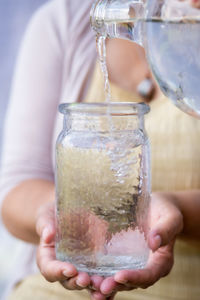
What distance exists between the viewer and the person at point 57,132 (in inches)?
29.6

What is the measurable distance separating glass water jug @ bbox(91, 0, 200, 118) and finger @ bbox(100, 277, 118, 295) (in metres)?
0.16

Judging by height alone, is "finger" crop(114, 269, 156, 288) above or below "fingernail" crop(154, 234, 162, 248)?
below

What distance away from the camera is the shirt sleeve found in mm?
889

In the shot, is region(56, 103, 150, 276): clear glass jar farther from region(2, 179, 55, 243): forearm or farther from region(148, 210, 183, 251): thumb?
region(2, 179, 55, 243): forearm

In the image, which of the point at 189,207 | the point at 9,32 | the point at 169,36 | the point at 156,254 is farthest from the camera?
the point at 9,32

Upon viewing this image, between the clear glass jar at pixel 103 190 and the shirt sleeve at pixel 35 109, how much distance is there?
1.16ft

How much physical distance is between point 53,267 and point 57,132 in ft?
1.23

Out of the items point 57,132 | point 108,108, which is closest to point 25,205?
point 57,132

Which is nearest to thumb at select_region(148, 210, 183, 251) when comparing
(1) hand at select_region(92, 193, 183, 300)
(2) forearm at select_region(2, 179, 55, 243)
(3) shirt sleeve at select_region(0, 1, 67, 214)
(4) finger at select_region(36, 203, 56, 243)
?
(1) hand at select_region(92, 193, 183, 300)

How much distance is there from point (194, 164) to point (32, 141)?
26 cm

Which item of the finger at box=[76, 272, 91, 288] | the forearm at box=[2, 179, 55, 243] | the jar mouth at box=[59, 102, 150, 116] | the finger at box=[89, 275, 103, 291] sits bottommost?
the forearm at box=[2, 179, 55, 243]

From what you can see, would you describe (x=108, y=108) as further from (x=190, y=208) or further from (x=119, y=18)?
(x=190, y=208)

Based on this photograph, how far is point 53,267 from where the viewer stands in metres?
0.52

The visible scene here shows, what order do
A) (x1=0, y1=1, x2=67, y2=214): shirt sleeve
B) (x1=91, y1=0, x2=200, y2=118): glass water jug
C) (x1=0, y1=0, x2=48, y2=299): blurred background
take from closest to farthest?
(x1=91, y1=0, x2=200, y2=118): glass water jug, (x1=0, y1=1, x2=67, y2=214): shirt sleeve, (x1=0, y1=0, x2=48, y2=299): blurred background
